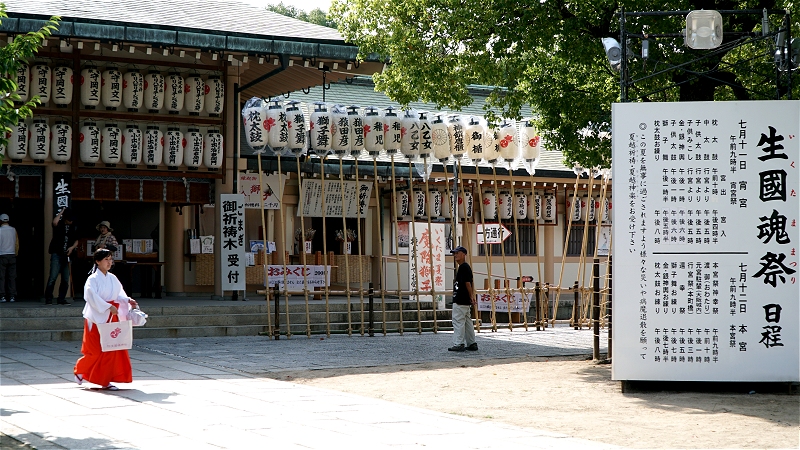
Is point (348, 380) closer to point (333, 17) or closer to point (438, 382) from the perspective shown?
point (438, 382)

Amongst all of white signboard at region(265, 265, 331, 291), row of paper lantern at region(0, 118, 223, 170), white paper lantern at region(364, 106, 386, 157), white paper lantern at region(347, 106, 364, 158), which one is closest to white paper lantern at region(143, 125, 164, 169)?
row of paper lantern at region(0, 118, 223, 170)

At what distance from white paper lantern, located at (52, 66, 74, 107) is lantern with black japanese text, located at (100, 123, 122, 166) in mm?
879

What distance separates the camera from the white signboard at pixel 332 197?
824 inches

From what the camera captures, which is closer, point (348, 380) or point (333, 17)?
point (348, 380)

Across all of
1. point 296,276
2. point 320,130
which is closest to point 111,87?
point 320,130

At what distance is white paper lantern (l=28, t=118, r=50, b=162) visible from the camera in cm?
1647

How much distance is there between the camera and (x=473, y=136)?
1772cm

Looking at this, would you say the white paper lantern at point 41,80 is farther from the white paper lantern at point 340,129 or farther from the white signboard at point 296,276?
the white signboard at point 296,276

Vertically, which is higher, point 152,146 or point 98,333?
point 152,146

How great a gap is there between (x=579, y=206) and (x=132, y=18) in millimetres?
13528

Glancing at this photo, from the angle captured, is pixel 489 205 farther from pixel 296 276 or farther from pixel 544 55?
pixel 544 55

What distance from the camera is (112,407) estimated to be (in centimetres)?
869

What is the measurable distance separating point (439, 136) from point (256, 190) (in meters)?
4.97

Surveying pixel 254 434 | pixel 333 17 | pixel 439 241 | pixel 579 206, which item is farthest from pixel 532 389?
pixel 579 206
